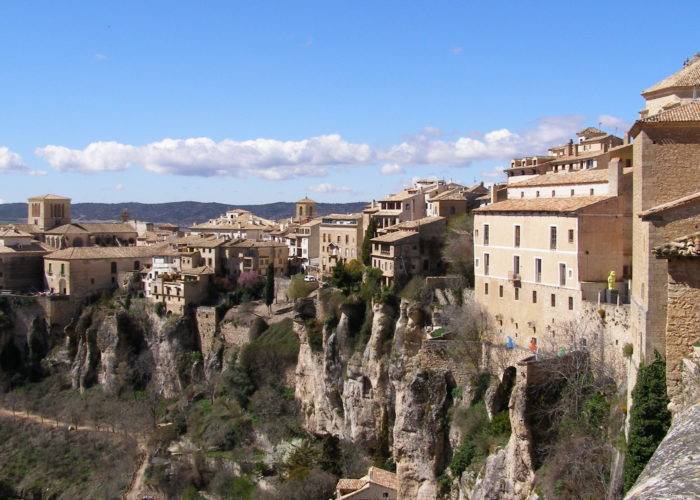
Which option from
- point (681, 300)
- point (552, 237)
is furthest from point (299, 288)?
point (681, 300)

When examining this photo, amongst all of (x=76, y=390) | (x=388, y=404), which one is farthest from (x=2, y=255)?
(x=388, y=404)

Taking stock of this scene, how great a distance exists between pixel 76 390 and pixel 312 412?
25.4 m

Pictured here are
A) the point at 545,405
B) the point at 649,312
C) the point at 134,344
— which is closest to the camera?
the point at 649,312

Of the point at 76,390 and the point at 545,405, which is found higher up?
the point at 545,405

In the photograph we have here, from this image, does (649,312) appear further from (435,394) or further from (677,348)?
(435,394)

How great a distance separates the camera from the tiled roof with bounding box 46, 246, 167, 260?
65.2m

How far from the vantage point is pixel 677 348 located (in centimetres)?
1367

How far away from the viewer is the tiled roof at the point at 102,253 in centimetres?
6519

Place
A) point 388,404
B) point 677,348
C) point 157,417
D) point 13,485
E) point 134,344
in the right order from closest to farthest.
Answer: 1. point 677,348
2. point 388,404
3. point 13,485
4. point 157,417
5. point 134,344

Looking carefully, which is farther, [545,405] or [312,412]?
[312,412]

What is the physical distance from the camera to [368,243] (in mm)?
48531

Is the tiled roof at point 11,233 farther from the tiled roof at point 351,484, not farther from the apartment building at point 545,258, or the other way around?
the apartment building at point 545,258

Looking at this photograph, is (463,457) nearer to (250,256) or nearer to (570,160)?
(570,160)

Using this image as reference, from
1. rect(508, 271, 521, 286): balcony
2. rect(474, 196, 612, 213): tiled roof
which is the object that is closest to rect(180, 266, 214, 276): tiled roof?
rect(474, 196, 612, 213): tiled roof
